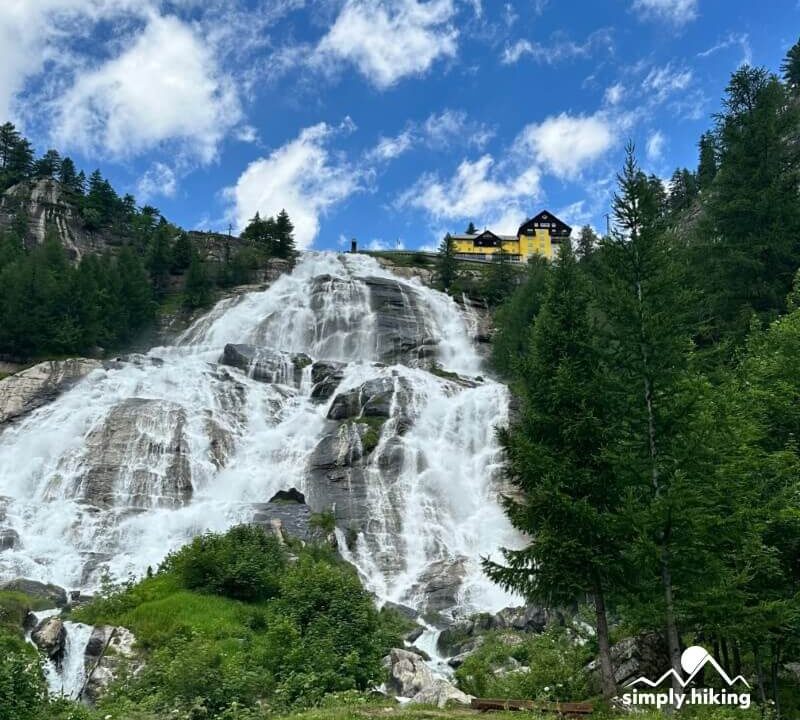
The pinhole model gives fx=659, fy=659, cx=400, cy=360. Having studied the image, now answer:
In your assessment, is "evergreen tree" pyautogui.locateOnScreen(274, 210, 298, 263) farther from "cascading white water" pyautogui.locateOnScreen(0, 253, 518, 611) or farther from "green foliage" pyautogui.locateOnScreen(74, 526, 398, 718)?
"green foliage" pyautogui.locateOnScreen(74, 526, 398, 718)

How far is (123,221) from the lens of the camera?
299 feet

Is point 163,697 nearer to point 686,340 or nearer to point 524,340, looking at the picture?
point 686,340

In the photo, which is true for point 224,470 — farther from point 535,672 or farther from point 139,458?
point 535,672

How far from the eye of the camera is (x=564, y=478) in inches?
531

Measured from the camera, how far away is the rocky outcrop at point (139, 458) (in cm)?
3362

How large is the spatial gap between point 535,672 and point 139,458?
28.1m

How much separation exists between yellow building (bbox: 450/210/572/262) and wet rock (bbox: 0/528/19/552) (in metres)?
93.5

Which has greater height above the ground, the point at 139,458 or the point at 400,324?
the point at 400,324

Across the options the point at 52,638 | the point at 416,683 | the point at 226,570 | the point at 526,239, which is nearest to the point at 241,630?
the point at 226,570

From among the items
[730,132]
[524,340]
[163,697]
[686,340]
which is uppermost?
[730,132]

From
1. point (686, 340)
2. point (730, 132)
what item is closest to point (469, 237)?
point (730, 132)

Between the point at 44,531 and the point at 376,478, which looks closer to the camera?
the point at 44,531

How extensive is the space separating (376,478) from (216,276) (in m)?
49.3

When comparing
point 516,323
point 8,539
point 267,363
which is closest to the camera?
point 8,539
